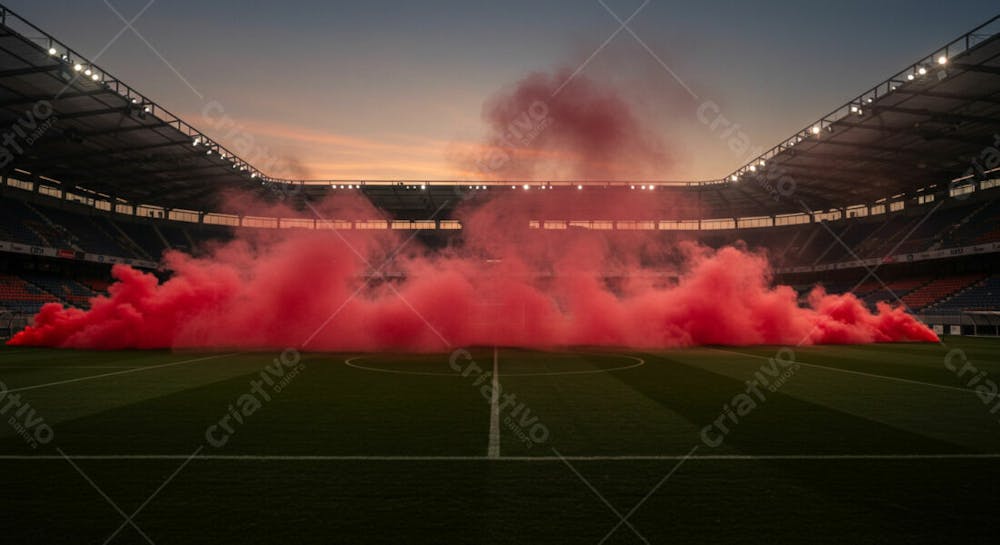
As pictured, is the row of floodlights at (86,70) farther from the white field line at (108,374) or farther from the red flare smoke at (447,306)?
the white field line at (108,374)

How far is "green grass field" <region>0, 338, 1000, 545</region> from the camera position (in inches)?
176

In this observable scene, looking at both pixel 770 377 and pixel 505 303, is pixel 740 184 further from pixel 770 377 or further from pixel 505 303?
pixel 770 377

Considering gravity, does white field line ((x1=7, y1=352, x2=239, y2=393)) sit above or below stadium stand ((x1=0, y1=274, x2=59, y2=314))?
below

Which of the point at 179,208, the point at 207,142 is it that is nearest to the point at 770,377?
the point at 207,142

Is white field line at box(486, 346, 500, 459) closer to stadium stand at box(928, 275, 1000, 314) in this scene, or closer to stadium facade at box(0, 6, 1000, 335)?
stadium facade at box(0, 6, 1000, 335)

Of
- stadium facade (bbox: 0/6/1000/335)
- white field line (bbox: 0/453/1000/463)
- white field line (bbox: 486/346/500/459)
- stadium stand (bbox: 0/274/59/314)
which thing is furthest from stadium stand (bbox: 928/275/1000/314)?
stadium stand (bbox: 0/274/59/314)

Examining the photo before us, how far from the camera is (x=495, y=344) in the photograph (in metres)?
23.6

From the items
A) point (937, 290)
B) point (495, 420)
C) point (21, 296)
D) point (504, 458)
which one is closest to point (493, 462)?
point (504, 458)

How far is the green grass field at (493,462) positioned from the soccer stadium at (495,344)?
0.17 ft

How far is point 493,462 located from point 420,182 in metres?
45.8

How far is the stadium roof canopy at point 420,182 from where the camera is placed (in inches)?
1069

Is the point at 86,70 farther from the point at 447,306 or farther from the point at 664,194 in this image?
the point at 664,194

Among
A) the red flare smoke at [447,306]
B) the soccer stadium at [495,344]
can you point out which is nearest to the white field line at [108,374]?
the soccer stadium at [495,344]

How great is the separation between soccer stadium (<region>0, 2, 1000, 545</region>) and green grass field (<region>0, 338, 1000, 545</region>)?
0.05m
